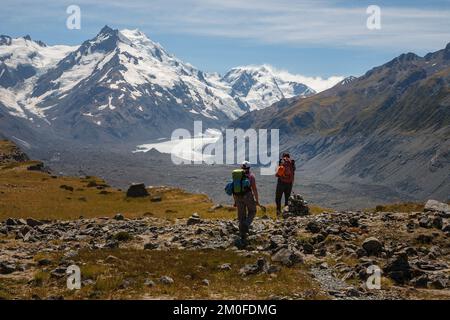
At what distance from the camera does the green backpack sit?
30125mm

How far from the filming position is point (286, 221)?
35.9 m

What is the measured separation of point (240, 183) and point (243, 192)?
500 mm

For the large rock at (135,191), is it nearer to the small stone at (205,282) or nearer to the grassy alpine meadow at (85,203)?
the grassy alpine meadow at (85,203)

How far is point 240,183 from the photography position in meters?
30.3

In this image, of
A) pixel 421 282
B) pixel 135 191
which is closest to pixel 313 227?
pixel 421 282

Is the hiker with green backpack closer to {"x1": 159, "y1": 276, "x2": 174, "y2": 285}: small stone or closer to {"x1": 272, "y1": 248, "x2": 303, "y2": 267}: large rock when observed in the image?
{"x1": 272, "y1": 248, "x2": 303, "y2": 267}: large rock

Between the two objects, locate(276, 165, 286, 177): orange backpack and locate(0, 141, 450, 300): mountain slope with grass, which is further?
locate(276, 165, 286, 177): orange backpack

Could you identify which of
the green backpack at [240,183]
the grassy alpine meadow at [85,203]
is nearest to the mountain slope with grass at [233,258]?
the green backpack at [240,183]

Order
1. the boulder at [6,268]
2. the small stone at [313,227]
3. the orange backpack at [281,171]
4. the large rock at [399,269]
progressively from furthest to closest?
the orange backpack at [281,171] → the small stone at [313,227] → the boulder at [6,268] → the large rock at [399,269]

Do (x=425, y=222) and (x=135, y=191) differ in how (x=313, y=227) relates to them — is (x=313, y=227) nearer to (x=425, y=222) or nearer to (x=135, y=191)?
(x=425, y=222)

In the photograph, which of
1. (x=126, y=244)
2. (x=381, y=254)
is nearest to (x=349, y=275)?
(x=381, y=254)

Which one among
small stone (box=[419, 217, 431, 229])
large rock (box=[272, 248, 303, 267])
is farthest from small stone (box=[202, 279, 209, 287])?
small stone (box=[419, 217, 431, 229])

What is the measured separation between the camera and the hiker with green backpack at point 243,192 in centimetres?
3019
